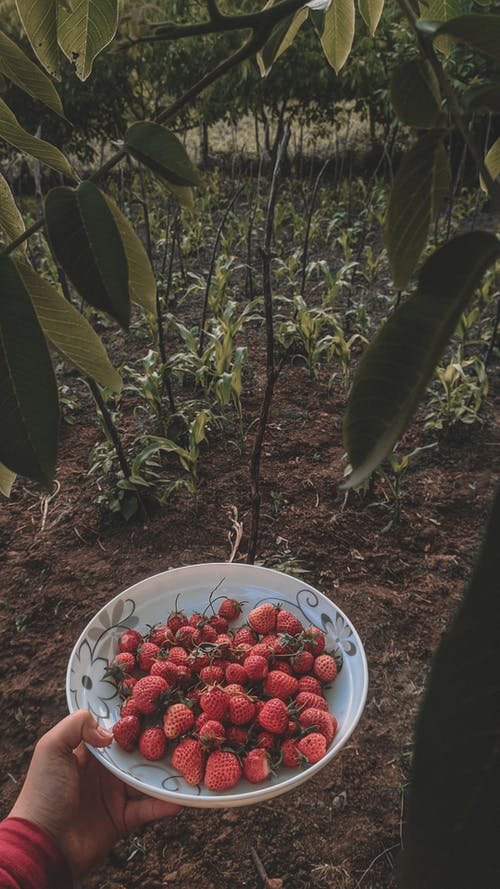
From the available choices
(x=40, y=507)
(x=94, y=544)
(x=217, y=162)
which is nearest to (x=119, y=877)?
(x=94, y=544)

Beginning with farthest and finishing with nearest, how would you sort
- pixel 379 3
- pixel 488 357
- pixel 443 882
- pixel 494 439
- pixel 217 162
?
pixel 217 162 < pixel 488 357 < pixel 494 439 < pixel 379 3 < pixel 443 882

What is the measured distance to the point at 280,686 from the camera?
105cm

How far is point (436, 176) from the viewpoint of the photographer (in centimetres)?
32

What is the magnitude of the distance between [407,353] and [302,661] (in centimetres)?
97

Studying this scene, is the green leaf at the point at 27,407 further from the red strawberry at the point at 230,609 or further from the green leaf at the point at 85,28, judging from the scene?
the red strawberry at the point at 230,609

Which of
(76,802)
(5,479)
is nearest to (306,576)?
(76,802)

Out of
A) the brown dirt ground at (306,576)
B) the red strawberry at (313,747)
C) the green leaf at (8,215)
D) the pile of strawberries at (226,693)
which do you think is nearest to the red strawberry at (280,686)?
the pile of strawberries at (226,693)

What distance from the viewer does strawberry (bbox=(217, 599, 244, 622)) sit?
118cm

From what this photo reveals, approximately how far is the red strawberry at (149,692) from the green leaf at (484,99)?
963 millimetres

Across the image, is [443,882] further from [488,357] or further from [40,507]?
[488,357]

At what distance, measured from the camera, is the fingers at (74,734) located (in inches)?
36.7

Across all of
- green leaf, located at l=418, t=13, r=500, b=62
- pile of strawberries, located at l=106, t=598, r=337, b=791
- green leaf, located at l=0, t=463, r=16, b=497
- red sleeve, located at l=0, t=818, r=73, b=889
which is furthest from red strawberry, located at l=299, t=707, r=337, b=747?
green leaf, located at l=418, t=13, r=500, b=62

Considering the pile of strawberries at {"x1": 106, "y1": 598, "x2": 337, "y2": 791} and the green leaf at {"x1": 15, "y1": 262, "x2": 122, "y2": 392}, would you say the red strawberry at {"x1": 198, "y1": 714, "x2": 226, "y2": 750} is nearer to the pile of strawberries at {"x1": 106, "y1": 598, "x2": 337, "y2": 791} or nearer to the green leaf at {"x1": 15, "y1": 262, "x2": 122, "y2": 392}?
the pile of strawberries at {"x1": 106, "y1": 598, "x2": 337, "y2": 791}

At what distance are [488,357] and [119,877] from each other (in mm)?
2116
